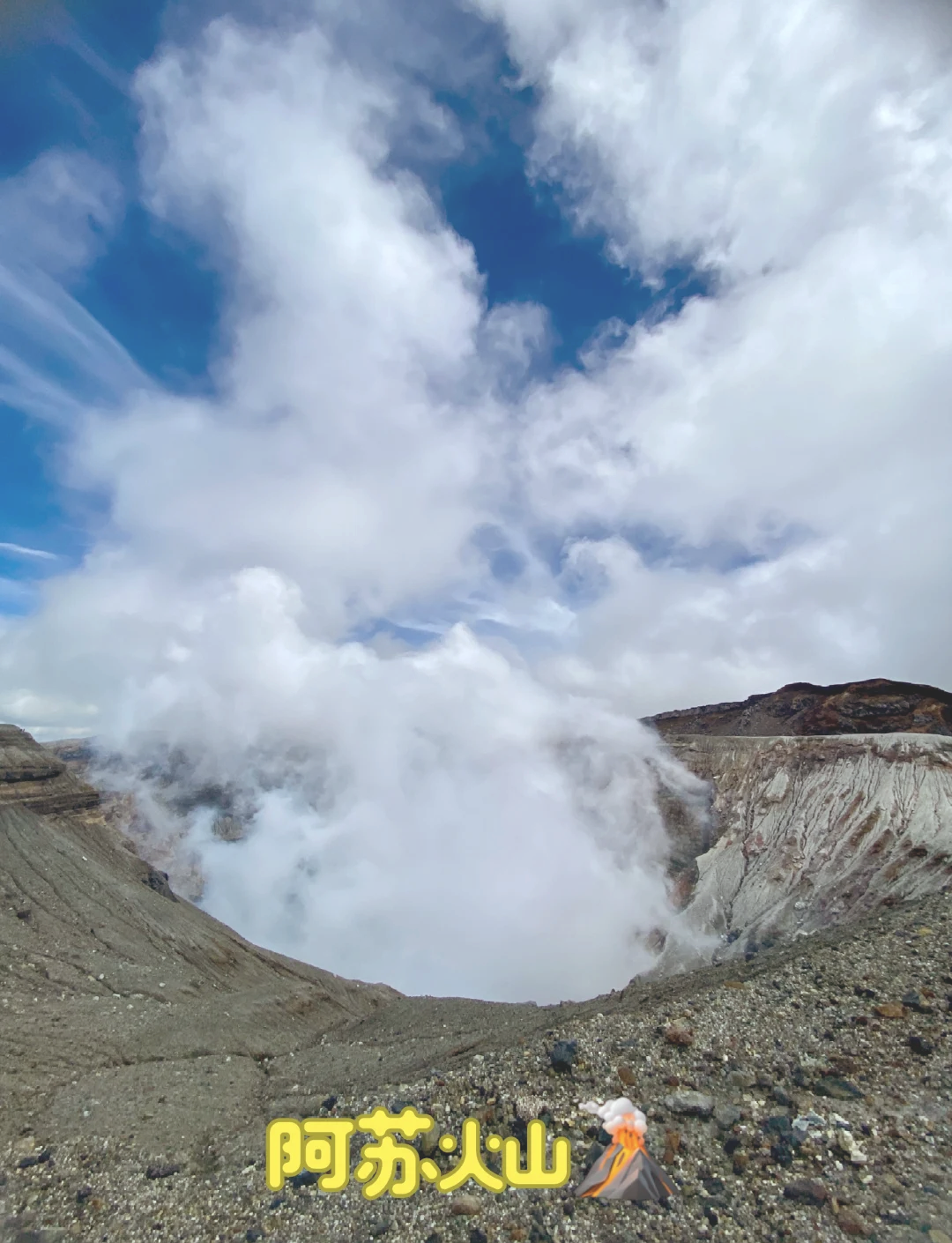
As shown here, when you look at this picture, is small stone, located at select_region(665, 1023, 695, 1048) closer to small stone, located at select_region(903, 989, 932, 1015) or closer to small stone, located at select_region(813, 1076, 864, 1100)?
small stone, located at select_region(813, 1076, 864, 1100)

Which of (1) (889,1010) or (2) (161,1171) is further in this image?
(1) (889,1010)

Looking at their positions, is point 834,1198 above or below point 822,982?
below

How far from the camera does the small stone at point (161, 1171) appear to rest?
451 inches

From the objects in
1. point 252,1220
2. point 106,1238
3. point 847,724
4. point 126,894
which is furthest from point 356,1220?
point 847,724

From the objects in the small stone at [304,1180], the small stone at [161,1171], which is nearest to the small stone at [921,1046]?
the small stone at [304,1180]

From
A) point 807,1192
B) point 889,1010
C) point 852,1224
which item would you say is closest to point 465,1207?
point 807,1192

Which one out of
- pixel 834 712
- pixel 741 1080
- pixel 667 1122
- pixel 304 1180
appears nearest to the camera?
pixel 667 1122

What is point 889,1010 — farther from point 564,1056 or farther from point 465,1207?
point 465,1207

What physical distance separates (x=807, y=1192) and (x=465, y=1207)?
5.16m

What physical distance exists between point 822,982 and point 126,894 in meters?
28.7

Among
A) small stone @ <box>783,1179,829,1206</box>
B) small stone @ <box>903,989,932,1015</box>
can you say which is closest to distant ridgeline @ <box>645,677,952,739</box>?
small stone @ <box>903,989,932,1015</box>

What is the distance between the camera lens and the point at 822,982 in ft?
43.5

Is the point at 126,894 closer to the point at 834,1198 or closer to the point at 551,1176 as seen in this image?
the point at 551,1176

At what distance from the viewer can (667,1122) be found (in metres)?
10.1
